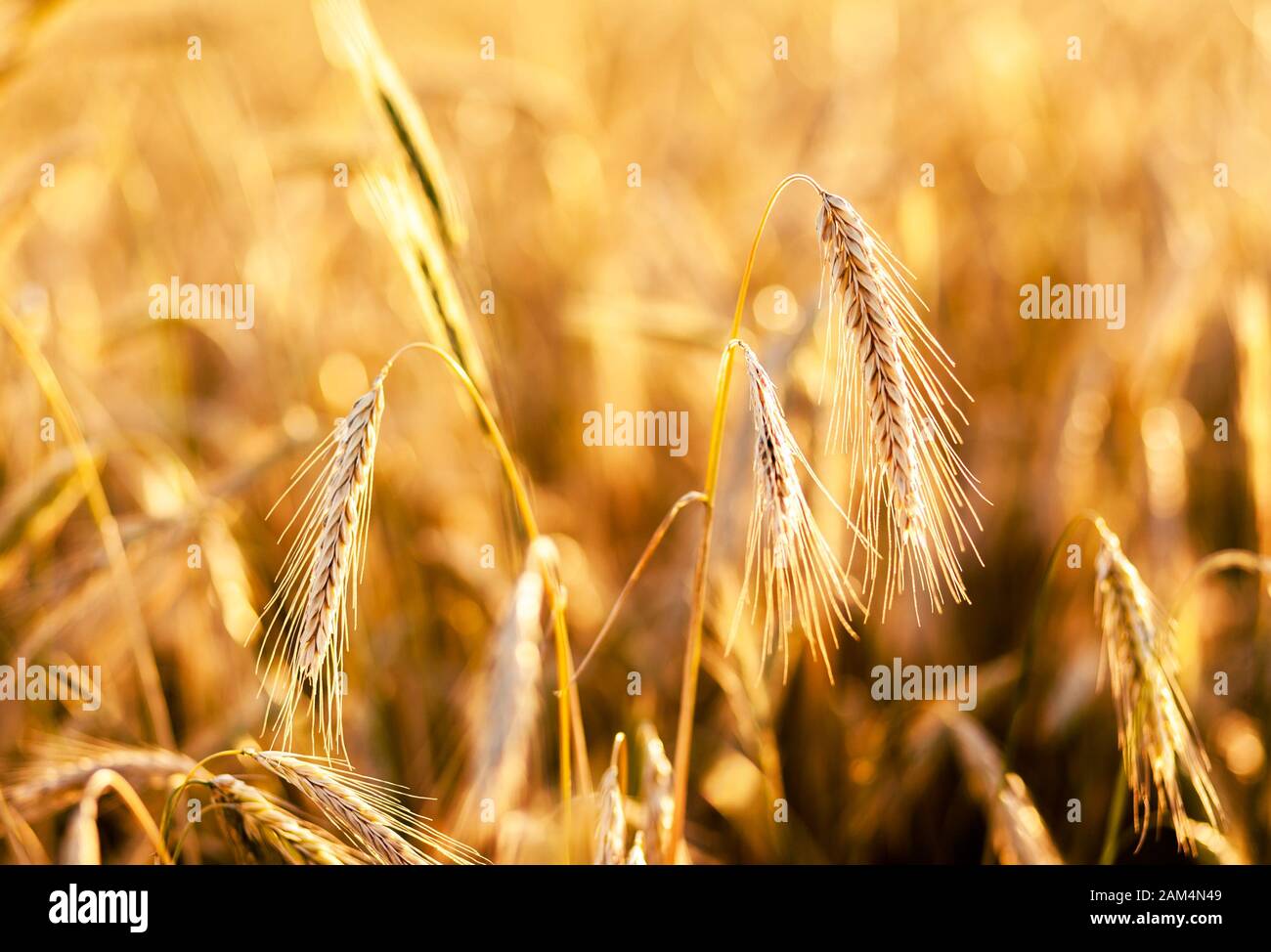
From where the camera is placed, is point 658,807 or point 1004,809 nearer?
point 658,807

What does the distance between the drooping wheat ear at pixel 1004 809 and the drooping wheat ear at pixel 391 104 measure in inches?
35.8

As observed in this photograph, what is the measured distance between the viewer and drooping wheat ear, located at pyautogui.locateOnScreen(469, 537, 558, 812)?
801 mm

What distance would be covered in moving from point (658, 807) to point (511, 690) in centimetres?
20

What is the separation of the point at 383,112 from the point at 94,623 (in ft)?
3.30

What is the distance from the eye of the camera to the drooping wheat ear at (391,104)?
39.2 inches

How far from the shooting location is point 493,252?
2.69 metres

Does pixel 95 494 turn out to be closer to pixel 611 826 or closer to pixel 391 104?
pixel 391 104

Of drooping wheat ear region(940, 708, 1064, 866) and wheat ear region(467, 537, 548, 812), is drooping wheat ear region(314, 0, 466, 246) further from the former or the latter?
drooping wheat ear region(940, 708, 1064, 866)

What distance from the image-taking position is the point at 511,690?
812mm

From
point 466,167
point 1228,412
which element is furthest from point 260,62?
point 1228,412

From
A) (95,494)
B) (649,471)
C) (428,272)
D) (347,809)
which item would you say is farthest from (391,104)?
(649,471)

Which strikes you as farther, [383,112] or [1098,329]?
[1098,329]

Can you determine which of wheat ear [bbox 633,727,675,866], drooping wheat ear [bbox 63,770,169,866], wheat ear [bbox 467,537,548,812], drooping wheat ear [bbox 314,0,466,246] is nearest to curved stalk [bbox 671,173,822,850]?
wheat ear [bbox 633,727,675,866]
